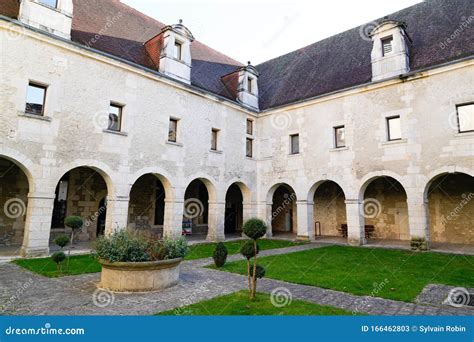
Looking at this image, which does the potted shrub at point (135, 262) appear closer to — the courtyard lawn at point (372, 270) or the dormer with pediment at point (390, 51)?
the courtyard lawn at point (372, 270)

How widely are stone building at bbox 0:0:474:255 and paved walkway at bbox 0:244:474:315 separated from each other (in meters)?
3.56

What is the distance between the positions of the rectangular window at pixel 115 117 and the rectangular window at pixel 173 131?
215 centimetres

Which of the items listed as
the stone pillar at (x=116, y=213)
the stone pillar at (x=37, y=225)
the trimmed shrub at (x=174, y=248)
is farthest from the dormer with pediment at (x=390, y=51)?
the stone pillar at (x=37, y=225)

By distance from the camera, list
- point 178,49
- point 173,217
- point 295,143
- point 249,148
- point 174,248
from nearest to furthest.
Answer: point 174,248
point 173,217
point 178,49
point 295,143
point 249,148

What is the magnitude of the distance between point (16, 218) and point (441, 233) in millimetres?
17009

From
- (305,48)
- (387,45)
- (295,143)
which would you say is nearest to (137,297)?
(295,143)

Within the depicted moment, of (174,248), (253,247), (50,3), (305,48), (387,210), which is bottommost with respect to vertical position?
(174,248)

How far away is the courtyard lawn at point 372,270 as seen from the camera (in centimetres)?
585

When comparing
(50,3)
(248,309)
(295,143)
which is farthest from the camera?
(295,143)

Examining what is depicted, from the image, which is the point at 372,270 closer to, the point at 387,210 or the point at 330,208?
the point at 387,210

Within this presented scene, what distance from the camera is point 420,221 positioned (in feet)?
35.8

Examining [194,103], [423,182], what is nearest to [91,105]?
[194,103]

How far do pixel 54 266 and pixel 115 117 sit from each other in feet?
18.2

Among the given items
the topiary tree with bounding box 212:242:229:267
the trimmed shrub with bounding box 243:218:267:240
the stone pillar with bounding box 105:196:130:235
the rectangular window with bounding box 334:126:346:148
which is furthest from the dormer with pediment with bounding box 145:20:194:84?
the trimmed shrub with bounding box 243:218:267:240
